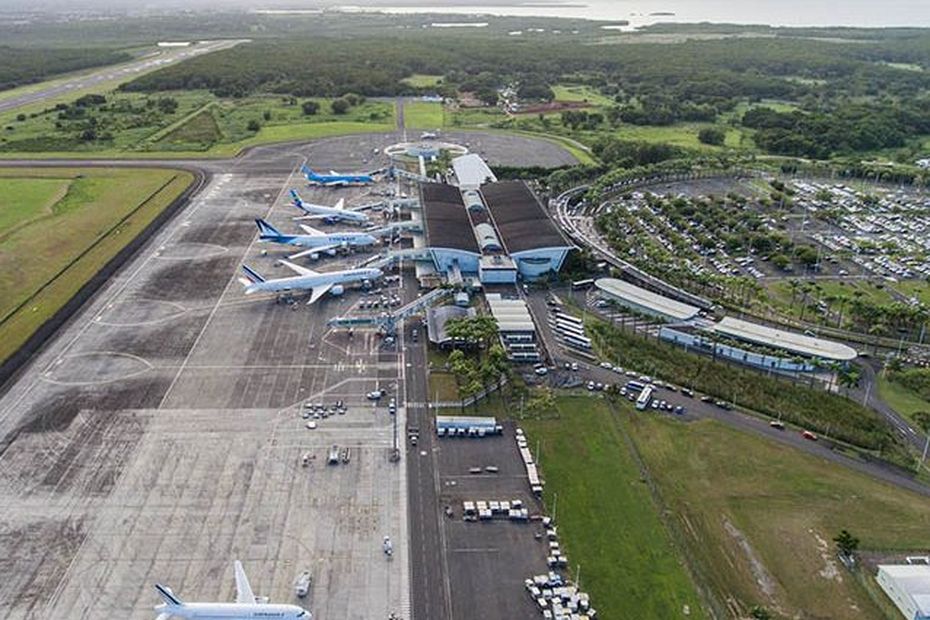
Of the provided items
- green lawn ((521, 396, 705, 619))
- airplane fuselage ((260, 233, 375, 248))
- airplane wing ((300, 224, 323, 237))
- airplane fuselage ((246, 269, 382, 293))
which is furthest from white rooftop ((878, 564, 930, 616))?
airplane wing ((300, 224, 323, 237))

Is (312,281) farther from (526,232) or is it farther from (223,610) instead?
(223,610)

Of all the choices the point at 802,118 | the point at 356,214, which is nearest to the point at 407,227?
the point at 356,214

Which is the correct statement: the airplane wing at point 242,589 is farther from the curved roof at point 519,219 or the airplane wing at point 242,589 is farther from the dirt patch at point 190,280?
the curved roof at point 519,219

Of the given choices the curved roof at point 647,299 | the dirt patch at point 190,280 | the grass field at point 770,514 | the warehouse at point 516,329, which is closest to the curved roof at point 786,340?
the curved roof at point 647,299

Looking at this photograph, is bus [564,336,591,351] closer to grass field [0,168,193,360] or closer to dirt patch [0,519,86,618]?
dirt patch [0,519,86,618]

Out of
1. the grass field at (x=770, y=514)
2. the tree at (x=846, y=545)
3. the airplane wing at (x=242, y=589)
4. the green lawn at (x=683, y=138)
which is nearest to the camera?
the airplane wing at (x=242, y=589)

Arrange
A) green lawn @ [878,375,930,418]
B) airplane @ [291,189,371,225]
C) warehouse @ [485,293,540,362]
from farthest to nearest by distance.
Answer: airplane @ [291,189,371,225] → warehouse @ [485,293,540,362] → green lawn @ [878,375,930,418]
